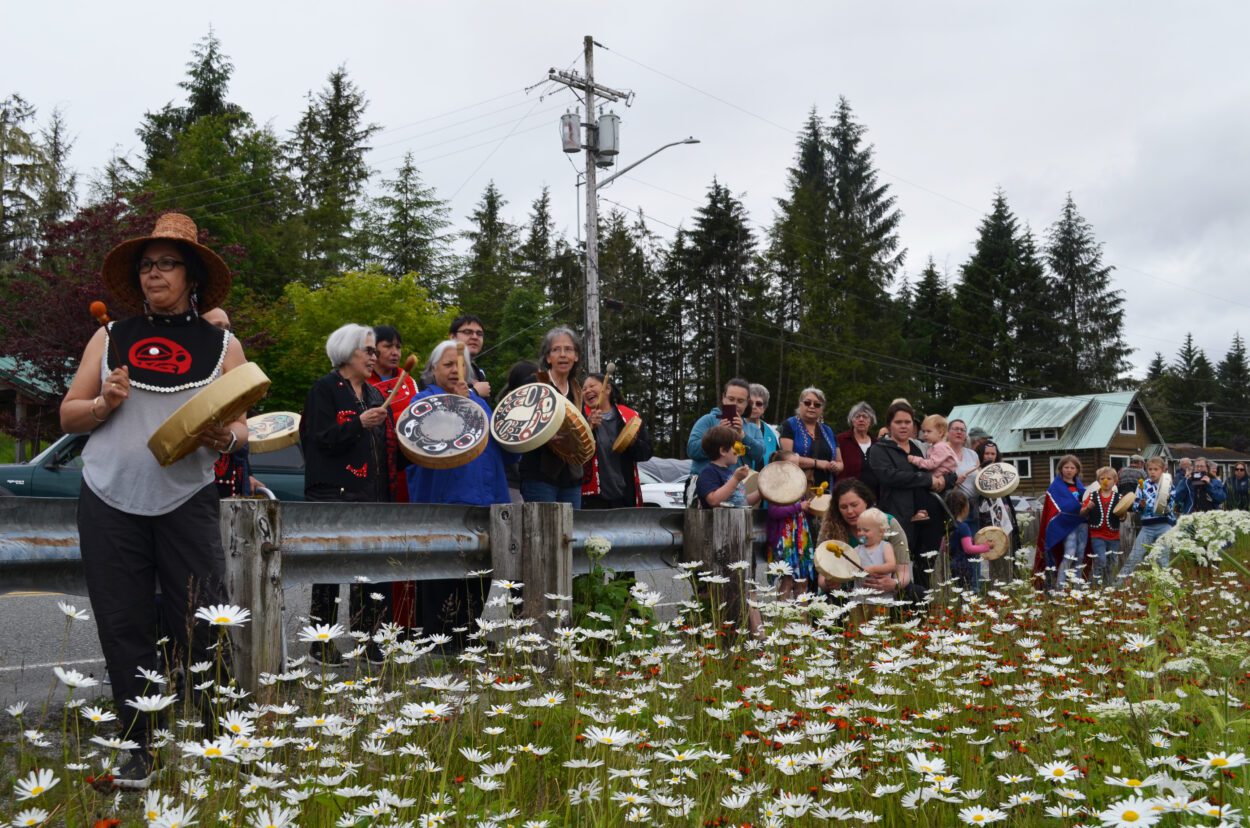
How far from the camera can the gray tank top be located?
3.99 metres

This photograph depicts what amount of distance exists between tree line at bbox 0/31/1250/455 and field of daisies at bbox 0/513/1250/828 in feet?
108

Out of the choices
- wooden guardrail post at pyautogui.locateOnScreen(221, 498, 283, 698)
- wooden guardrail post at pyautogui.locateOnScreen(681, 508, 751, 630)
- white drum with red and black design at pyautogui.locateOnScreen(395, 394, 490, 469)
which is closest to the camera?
wooden guardrail post at pyautogui.locateOnScreen(221, 498, 283, 698)

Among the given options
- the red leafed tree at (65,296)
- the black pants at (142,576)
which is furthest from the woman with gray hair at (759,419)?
the red leafed tree at (65,296)

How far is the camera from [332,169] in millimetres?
63781

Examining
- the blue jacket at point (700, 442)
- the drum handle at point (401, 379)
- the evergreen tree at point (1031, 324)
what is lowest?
the blue jacket at point (700, 442)

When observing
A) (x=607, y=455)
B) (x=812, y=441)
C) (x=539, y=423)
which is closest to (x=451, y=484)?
(x=539, y=423)

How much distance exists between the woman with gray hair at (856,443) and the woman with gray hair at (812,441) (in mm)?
289

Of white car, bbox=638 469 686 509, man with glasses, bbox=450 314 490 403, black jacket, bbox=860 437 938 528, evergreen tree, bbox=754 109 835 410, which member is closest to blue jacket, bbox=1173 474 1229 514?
white car, bbox=638 469 686 509

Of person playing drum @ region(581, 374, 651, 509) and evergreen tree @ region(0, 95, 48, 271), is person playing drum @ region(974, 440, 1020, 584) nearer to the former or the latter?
person playing drum @ region(581, 374, 651, 509)

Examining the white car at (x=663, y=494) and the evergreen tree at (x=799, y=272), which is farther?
the evergreen tree at (x=799, y=272)

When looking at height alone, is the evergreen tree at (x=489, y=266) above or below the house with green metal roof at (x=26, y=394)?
above

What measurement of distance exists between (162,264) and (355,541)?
1.28 m

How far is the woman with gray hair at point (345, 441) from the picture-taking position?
649 cm

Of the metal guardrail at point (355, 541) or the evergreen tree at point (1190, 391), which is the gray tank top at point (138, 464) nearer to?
the metal guardrail at point (355, 541)
